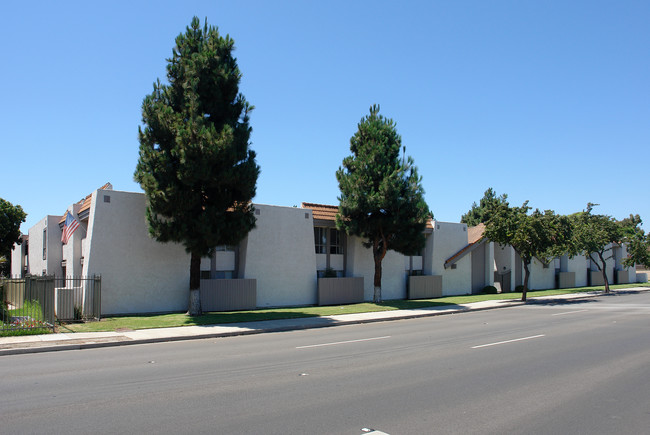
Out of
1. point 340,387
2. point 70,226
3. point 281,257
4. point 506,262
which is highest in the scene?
point 70,226

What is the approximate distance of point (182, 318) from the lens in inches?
794

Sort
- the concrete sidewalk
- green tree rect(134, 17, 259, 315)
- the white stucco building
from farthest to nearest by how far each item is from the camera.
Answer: the white stucco building, green tree rect(134, 17, 259, 315), the concrete sidewalk

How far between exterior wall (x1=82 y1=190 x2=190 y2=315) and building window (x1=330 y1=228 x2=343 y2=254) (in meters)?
9.50

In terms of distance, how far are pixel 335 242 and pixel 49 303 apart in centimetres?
1671

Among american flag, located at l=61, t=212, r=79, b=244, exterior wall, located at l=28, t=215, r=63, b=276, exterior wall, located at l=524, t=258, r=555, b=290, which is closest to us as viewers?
american flag, located at l=61, t=212, r=79, b=244

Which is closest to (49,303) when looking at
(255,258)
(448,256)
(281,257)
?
(255,258)

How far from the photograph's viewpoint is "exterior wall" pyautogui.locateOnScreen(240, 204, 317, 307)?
2559 cm

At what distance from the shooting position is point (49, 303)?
16.9 m

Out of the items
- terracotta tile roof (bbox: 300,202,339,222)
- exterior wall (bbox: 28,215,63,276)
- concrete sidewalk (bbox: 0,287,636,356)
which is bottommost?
concrete sidewalk (bbox: 0,287,636,356)

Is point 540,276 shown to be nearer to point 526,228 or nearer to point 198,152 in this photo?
point 526,228

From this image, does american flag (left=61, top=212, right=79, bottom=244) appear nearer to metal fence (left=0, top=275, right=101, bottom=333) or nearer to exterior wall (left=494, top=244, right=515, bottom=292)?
metal fence (left=0, top=275, right=101, bottom=333)

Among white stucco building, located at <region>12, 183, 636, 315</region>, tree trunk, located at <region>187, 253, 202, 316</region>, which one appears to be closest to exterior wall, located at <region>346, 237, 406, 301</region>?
white stucco building, located at <region>12, 183, 636, 315</region>

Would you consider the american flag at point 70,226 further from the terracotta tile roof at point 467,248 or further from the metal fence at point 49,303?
the terracotta tile roof at point 467,248

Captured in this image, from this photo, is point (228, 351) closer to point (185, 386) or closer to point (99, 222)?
point (185, 386)
